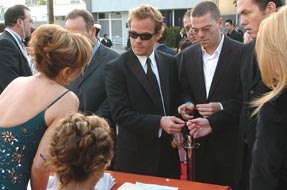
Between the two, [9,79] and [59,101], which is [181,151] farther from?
[9,79]

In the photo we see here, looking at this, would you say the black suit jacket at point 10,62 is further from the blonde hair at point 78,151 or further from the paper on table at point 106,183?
the blonde hair at point 78,151

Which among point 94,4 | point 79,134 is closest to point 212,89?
point 79,134

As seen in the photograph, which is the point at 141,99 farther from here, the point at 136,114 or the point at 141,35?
the point at 141,35

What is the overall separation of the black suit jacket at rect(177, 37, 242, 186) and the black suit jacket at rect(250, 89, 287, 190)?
41.6 inches

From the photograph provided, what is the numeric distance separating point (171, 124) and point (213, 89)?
0.49m

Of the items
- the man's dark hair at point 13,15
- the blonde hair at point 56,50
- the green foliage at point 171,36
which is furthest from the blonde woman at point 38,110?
the green foliage at point 171,36

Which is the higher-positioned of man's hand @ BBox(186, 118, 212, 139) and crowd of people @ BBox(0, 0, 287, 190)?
crowd of people @ BBox(0, 0, 287, 190)

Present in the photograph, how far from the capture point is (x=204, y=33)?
2.90 m

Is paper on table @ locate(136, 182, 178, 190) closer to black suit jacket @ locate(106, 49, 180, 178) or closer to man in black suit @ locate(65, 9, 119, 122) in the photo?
black suit jacket @ locate(106, 49, 180, 178)

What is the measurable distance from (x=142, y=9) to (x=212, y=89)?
0.75 metres

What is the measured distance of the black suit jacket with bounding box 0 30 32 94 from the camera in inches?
151

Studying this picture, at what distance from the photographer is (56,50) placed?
6.08 ft

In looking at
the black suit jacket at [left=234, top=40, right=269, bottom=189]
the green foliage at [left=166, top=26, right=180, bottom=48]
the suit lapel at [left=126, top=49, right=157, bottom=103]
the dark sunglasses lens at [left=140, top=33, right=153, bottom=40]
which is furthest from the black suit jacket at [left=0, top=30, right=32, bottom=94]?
the green foliage at [left=166, top=26, right=180, bottom=48]

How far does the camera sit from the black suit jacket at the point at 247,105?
7.90 ft
